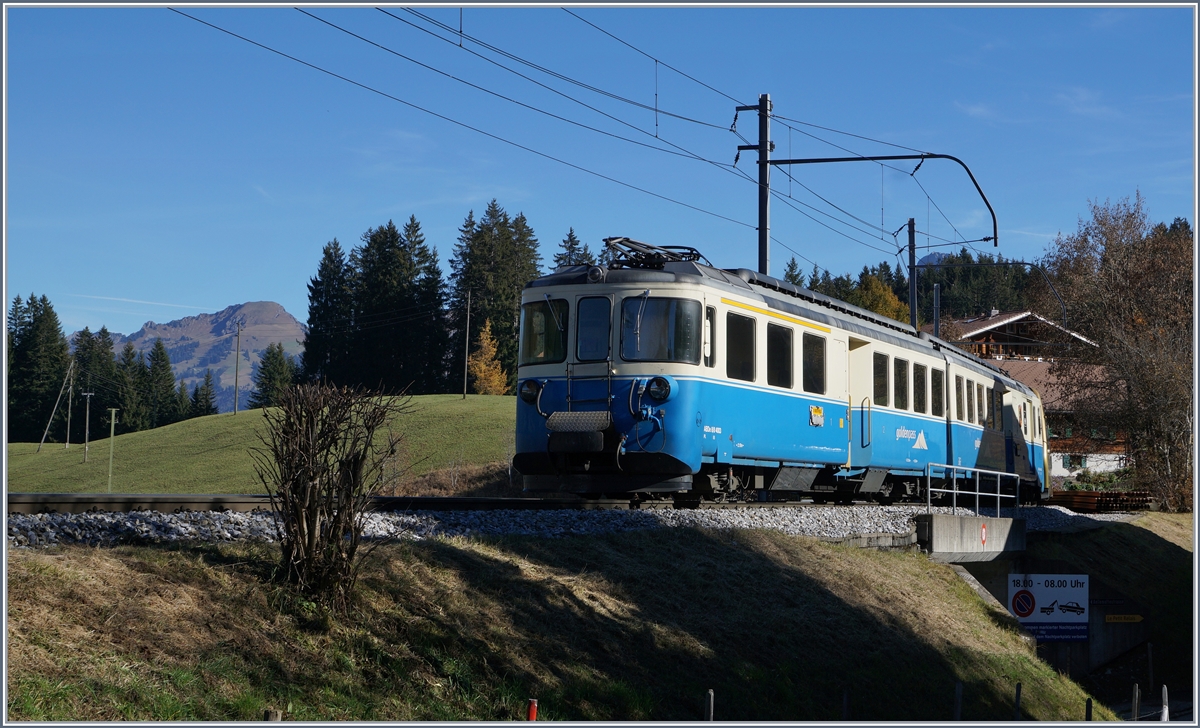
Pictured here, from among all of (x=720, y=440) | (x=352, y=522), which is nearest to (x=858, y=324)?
(x=720, y=440)

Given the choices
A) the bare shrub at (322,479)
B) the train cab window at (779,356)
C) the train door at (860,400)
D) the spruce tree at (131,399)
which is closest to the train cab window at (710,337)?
the train cab window at (779,356)

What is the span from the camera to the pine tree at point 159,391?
115656 mm

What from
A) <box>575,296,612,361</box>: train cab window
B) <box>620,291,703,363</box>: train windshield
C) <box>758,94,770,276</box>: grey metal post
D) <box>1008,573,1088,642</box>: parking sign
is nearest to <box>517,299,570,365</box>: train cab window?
<box>575,296,612,361</box>: train cab window

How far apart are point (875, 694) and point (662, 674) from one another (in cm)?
281

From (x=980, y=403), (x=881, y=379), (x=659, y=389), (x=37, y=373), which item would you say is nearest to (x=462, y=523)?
(x=659, y=389)

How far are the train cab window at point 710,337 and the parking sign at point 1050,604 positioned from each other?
6278 mm

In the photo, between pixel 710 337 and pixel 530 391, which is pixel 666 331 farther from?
pixel 530 391

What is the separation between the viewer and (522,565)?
33.8 ft

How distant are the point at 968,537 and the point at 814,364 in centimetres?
418

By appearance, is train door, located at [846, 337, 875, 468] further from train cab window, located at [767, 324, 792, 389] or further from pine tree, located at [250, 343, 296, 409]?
pine tree, located at [250, 343, 296, 409]

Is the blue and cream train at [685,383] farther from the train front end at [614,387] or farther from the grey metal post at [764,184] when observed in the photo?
the grey metal post at [764,184]

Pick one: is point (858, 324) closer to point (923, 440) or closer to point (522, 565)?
point (923, 440)

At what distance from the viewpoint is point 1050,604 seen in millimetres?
17219

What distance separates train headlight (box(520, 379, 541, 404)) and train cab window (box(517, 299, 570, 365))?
0.91ft
